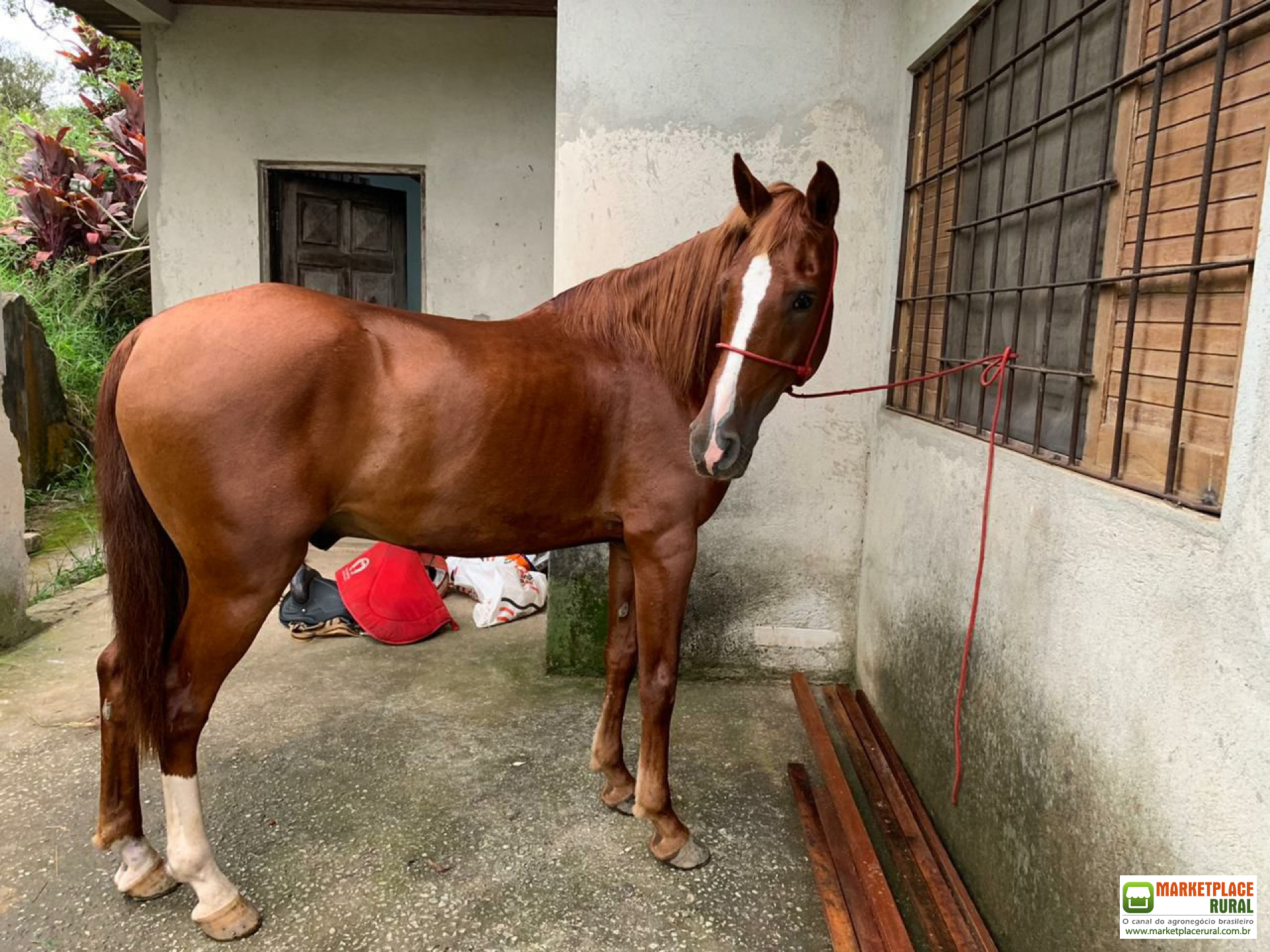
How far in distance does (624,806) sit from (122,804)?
130 cm

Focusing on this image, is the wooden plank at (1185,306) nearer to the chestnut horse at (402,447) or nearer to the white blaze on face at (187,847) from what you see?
the chestnut horse at (402,447)

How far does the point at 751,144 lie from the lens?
9.48ft

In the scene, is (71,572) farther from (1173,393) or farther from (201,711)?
(1173,393)

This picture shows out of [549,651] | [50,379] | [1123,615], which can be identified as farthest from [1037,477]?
[50,379]

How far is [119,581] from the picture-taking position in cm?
181

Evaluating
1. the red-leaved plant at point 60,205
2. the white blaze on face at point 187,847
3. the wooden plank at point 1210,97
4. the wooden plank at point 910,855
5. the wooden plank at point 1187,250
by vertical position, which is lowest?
the wooden plank at point 910,855

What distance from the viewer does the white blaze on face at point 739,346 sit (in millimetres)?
1717

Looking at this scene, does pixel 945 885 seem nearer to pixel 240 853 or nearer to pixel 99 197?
pixel 240 853

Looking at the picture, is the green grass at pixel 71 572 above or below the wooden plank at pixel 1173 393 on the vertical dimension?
below

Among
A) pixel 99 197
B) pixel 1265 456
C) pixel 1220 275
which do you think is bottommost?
pixel 1265 456

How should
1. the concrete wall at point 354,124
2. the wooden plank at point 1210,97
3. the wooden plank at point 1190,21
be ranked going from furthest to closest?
1. the concrete wall at point 354,124
2. the wooden plank at point 1190,21
3. the wooden plank at point 1210,97

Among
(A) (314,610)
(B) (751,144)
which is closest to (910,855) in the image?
(B) (751,144)

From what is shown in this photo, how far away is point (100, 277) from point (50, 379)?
2.52 m

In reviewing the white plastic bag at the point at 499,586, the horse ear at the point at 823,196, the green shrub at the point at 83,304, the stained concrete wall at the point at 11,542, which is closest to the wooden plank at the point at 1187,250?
the horse ear at the point at 823,196
